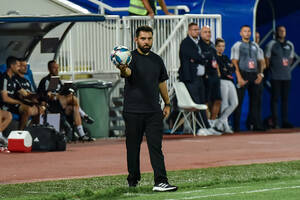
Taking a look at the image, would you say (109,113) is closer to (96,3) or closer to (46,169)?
(96,3)

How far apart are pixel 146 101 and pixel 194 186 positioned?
1.20 metres

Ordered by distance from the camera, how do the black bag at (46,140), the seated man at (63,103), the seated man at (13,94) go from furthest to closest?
the seated man at (63,103) → the seated man at (13,94) → the black bag at (46,140)

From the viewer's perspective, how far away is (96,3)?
2291cm

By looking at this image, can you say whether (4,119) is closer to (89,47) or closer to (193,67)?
(89,47)

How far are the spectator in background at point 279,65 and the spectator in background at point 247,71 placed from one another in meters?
1.00

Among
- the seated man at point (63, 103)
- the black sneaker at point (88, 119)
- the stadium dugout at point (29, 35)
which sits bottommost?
the black sneaker at point (88, 119)

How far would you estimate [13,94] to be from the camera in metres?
18.9

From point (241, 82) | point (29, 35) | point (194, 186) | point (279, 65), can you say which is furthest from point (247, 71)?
point (194, 186)

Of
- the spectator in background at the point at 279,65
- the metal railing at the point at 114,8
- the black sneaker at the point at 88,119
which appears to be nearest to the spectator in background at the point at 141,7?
the metal railing at the point at 114,8

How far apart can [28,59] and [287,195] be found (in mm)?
10545

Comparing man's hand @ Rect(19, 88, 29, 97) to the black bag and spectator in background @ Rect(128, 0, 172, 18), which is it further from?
spectator in background @ Rect(128, 0, 172, 18)

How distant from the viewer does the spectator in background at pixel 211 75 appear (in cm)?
2173

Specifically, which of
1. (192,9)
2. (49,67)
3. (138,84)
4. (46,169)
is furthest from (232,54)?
(138,84)

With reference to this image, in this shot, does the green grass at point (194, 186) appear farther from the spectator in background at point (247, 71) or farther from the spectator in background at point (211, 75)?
the spectator in background at point (247, 71)
